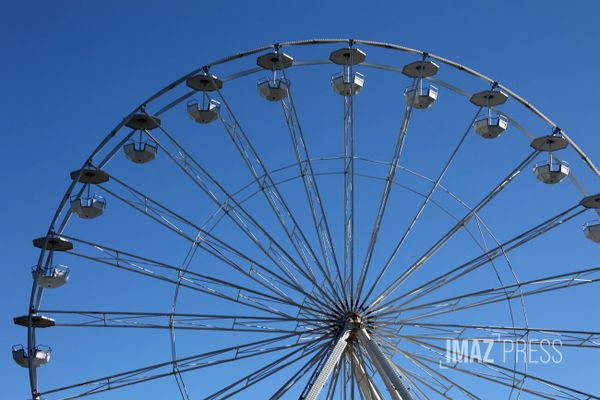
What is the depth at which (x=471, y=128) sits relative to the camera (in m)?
29.3

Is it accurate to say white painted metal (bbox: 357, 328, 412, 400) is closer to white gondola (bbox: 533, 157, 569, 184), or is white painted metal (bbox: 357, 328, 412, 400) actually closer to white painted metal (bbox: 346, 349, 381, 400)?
white painted metal (bbox: 346, 349, 381, 400)

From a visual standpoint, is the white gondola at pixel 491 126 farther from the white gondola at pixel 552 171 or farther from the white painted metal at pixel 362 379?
the white painted metal at pixel 362 379

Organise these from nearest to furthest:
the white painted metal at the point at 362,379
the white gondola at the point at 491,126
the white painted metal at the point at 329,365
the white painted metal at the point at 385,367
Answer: the white painted metal at the point at 329,365, the white painted metal at the point at 385,367, the white painted metal at the point at 362,379, the white gondola at the point at 491,126

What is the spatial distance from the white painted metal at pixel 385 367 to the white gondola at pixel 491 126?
6.86 m

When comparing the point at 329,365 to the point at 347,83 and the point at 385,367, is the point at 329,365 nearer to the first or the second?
the point at 385,367

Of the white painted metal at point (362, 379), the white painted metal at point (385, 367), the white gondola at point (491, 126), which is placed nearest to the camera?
the white painted metal at point (385, 367)

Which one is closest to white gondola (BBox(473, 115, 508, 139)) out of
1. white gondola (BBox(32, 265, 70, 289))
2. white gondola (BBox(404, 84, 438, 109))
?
white gondola (BBox(404, 84, 438, 109))

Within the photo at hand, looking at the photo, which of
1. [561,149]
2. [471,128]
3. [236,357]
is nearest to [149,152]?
[236,357]

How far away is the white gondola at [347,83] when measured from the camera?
1113 inches

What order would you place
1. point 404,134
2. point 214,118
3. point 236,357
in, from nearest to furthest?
point 236,357, point 404,134, point 214,118

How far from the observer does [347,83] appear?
28.3 meters

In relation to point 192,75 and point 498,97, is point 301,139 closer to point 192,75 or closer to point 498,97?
point 192,75

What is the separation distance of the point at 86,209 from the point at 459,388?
34.0ft

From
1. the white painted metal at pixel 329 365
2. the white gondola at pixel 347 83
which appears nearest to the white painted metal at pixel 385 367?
the white painted metal at pixel 329 365
